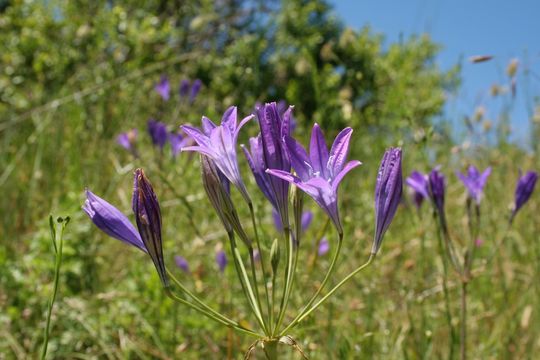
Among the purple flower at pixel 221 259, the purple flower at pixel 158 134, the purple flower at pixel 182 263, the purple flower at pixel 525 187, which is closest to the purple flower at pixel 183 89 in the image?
the purple flower at pixel 158 134

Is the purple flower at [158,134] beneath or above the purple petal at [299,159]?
above

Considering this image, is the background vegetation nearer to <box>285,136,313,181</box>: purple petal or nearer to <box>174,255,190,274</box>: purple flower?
<box>174,255,190,274</box>: purple flower

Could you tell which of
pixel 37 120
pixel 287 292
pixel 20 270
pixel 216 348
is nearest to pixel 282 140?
pixel 287 292

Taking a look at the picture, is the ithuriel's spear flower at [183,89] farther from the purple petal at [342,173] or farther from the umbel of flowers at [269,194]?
the purple petal at [342,173]

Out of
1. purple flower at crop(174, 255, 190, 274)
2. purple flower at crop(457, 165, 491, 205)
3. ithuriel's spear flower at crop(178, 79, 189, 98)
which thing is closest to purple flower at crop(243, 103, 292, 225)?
purple flower at crop(457, 165, 491, 205)

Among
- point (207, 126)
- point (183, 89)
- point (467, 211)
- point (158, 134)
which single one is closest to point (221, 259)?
point (158, 134)

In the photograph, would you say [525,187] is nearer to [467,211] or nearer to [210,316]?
[467,211]
